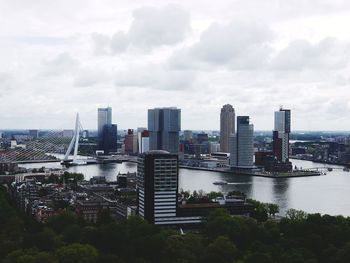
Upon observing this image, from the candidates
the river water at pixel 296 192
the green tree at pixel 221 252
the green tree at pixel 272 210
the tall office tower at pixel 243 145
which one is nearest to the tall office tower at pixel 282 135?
the tall office tower at pixel 243 145

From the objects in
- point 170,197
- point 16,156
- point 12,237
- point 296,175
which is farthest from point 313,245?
point 16,156

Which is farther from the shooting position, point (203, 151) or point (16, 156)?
point (203, 151)

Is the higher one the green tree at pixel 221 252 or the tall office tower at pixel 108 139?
the tall office tower at pixel 108 139

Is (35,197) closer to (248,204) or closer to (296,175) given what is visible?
(248,204)

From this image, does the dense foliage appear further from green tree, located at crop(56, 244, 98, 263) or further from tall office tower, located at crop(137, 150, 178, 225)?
tall office tower, located at crop(137, 150, 178, 225)

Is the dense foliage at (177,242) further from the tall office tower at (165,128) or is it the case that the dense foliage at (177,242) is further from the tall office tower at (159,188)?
the tall office tower at (165,128)

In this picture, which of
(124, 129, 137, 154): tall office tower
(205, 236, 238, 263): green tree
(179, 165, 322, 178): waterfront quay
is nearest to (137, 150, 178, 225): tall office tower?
(205, 236, 238, 263): green tree

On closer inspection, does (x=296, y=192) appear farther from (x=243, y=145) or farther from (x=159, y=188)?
(x=243, y=145)
